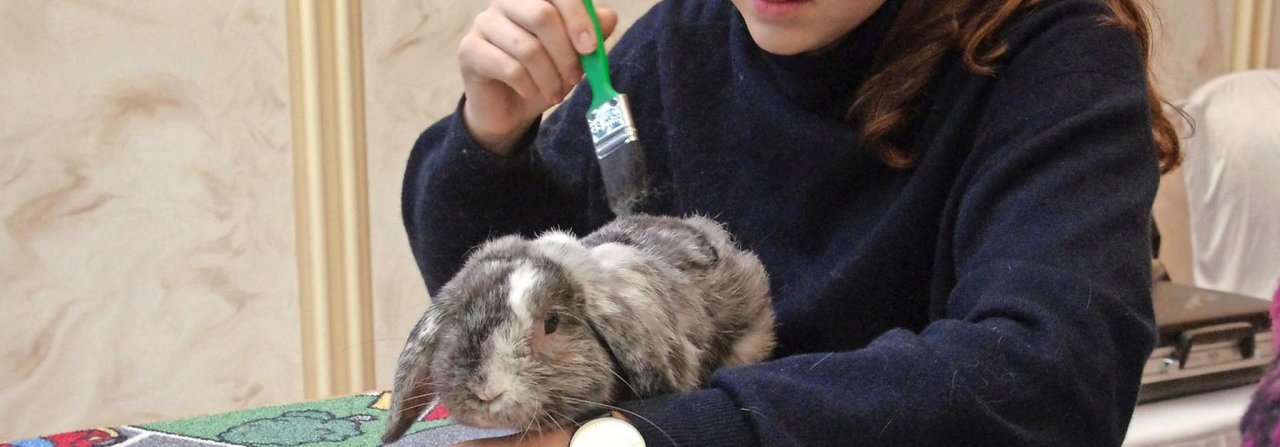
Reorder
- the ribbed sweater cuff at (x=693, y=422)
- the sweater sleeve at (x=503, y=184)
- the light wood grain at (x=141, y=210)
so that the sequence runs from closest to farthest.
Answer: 1. the ribbed sweater cuff at (x=693, y=422)
2. the sweater sleeve at (x=503, y=184)
3. the light wood grain at (x=141, y=210)

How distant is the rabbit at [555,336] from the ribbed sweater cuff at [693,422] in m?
0.03

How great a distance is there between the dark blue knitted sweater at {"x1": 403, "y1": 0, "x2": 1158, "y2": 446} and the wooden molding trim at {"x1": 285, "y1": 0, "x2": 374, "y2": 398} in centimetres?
59

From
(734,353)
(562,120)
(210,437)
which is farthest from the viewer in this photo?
(562,120)

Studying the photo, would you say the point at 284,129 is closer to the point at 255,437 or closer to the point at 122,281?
the point at 122,281

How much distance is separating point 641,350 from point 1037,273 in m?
0.23

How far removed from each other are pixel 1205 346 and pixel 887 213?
2.52ft

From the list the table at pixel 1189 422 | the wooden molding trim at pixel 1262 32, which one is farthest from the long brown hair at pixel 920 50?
the wooden molding trim at pixel 1262 32

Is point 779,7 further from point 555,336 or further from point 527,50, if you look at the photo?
point 555,336

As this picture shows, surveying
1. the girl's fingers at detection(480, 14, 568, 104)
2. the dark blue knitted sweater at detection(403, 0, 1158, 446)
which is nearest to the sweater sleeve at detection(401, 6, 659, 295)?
the dark blue knitted sweater at detection(403, 0, 1158, 446)

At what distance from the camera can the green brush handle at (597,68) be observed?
0.75 m

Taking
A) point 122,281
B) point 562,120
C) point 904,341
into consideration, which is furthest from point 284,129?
point 904,341

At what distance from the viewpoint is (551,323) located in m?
0.57

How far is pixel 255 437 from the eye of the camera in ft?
3.07

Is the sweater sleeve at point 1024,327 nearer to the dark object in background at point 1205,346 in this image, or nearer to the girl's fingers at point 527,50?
Answer: the girl's fingers at point 527,50
